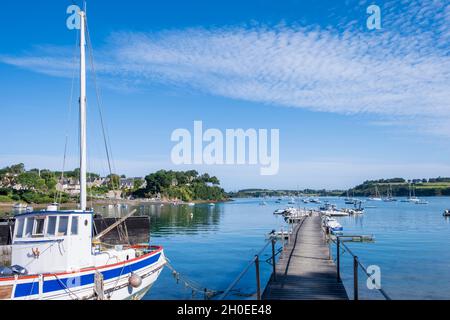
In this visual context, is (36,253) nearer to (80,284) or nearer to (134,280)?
(80,284)

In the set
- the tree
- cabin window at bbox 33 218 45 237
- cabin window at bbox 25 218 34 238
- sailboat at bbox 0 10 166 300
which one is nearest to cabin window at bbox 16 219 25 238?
sailboat at bbox 0 10 166 300

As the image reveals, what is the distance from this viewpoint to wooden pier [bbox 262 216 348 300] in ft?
53.9

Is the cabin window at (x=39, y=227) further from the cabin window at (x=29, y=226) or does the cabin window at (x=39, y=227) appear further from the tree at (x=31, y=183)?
the tree at (x=31, y=183)

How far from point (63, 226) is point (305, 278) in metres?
11.3

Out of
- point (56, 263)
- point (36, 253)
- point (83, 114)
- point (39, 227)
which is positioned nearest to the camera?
point (36, 253)

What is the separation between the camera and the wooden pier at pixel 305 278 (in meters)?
16.4

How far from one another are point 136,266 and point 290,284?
9.02 m

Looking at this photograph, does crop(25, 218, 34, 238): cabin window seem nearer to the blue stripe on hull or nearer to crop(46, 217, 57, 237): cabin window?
crop(46, 217, 57, 237): cabin window

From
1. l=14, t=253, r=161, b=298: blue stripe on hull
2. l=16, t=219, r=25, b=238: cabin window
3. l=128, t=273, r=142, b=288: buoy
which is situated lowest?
l=128, t=273, r=142, b=288: buoy

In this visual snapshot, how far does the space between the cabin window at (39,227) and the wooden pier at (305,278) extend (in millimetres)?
10180

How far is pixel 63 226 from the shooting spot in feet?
61.0

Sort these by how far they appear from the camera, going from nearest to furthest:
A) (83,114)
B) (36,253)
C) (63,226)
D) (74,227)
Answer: (36,253)
(63,226)
(74,227)
(83,114)

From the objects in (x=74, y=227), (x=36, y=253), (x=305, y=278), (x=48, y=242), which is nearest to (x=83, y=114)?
(x=74, y=227)

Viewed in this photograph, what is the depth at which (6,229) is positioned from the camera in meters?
40.8
